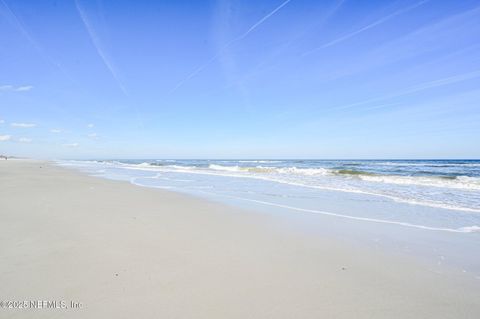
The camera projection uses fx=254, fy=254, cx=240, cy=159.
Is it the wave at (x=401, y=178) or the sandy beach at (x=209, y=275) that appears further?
the wave at (x=401, y=178)

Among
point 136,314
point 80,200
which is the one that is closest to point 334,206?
point 136,314

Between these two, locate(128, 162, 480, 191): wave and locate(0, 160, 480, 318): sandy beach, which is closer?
locate(0, 160, 480, 318): sandy beach

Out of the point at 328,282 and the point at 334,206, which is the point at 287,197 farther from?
the point at 328,282

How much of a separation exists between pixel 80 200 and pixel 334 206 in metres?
7.61

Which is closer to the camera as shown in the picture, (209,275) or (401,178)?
(209,275)

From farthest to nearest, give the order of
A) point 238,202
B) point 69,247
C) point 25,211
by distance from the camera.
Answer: point 238,202 → point 25,211 → point 69,247

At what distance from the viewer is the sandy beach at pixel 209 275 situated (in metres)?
2.31

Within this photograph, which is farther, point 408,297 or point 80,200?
point 80,200

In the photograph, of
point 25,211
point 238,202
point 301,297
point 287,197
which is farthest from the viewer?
point 287,197

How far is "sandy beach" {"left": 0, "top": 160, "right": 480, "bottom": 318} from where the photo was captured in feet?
7.57

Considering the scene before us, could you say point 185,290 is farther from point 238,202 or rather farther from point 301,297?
point 238,202

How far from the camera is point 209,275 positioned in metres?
2.95

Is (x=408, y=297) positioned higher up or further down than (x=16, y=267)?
further down

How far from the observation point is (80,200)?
25.3 feet
